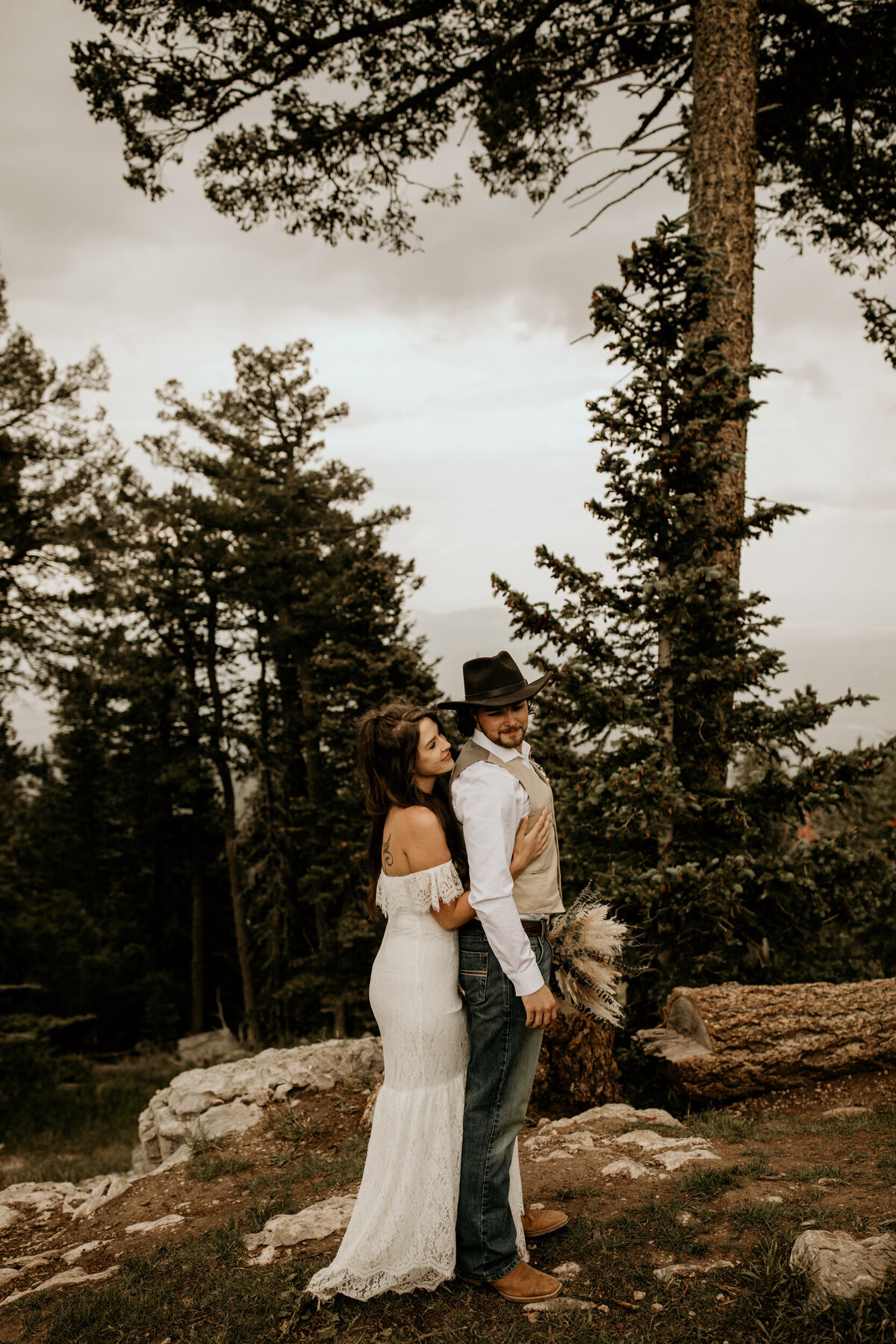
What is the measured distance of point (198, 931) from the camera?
2597 centimetres

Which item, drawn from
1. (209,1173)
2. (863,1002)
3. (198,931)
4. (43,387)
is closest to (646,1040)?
(863,1002)

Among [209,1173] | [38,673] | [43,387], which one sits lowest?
[209,1173]

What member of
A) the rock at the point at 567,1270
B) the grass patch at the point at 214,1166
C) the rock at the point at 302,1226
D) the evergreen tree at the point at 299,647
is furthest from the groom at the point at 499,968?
the evergreen tree at the point at 299,647

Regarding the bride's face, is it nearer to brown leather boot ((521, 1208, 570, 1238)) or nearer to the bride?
the bride

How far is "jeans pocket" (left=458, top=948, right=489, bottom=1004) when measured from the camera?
319cm

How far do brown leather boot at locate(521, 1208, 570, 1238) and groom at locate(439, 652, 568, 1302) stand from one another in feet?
1.20

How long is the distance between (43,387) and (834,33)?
13.1 metres

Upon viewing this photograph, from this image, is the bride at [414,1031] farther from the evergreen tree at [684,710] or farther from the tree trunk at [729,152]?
the tree trunk at [729,152]

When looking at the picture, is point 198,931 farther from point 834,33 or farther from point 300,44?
point 834,33

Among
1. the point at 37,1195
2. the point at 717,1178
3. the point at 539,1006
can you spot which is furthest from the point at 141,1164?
the point at 539,1006

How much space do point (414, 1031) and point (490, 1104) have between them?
406 millimetres

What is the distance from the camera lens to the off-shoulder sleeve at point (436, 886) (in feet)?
10.3

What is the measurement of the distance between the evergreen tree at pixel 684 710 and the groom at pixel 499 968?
2852 mm

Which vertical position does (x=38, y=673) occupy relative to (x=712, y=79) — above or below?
below
